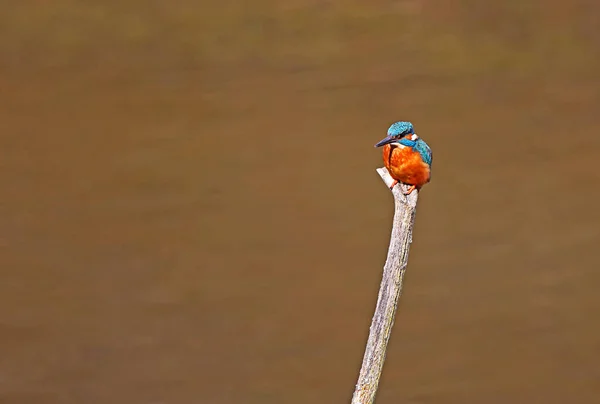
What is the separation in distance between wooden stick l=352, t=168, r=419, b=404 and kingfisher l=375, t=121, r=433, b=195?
3 cm

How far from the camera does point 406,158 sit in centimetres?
132

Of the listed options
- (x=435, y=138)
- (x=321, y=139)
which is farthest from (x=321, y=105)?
(x=435, y=138)

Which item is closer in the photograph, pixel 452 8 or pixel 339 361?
pixel 339 361

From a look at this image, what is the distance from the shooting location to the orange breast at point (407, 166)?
4.31 ft

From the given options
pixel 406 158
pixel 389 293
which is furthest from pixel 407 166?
pixel 389 293

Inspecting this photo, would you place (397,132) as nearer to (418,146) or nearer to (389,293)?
(418,146)

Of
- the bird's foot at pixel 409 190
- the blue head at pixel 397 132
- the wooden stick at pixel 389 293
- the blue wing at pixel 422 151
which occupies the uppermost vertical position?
the blue head at pixel 397 132

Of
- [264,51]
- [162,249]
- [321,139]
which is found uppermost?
[264,51]

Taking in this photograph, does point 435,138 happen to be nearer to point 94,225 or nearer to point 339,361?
point 339,361

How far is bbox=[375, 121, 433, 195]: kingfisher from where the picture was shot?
1315 mm

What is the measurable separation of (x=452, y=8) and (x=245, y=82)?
0.67 m

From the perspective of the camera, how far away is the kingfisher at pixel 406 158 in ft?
4.32

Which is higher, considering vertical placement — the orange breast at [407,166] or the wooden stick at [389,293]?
the orange breast at [407,166]

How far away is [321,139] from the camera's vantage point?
8.01 ft
